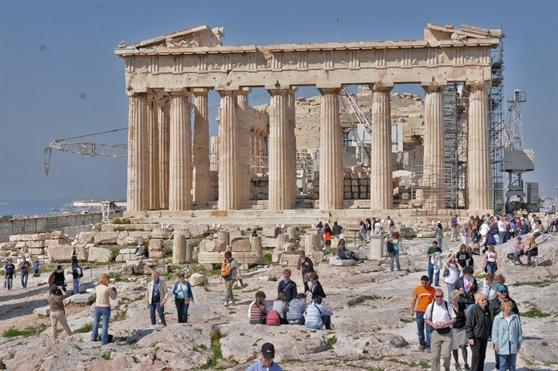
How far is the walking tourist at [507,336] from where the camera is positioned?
12453mm

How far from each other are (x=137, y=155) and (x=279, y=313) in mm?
32696

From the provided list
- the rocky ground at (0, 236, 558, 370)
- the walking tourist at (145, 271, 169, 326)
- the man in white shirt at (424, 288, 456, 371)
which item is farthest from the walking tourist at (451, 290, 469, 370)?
the walking tourist at (145, 271, 169, 326)

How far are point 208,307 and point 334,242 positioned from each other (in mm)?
15545

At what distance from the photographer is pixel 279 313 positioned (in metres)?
16.7

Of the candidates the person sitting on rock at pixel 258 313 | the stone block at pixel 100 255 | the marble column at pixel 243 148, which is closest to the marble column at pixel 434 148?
the marble column at pixel 243 148

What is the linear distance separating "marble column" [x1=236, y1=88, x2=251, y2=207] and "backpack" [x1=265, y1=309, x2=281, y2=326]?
1210 inches

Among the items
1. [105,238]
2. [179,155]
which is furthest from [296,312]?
[179,155]

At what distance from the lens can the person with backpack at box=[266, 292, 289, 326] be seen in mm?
16562

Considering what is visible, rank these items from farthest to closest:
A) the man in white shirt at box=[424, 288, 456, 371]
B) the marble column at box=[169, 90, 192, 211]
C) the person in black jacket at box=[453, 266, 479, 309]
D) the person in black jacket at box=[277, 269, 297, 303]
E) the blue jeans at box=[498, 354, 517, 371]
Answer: the marble column at box=[169, 90, 192, 211]
the person in black jacket at box=[277, 269, 297, 303]
the person in black jacket at box=[453, 266, 479, 309]
the man in white shirt at box=[424, 288, 456, 371]
the blue jeans at box=[498, 354, 517, 371]

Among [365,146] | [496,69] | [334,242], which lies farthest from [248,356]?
[365,146]

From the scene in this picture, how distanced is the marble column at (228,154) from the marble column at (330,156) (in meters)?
5.17

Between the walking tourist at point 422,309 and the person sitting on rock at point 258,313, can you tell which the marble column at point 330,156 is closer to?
the person sitting on rock at point 258,313

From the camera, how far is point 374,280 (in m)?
24.3

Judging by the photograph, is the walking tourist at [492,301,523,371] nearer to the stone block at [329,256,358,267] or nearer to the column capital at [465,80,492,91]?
the stone block at [329,256,358,267]
